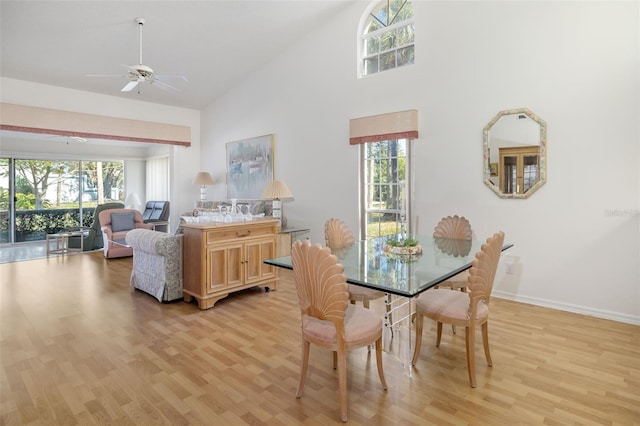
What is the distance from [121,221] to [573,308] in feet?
23.9

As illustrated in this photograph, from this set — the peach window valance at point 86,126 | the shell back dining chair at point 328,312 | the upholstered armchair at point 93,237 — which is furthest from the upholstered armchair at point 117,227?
the shell back dining chair at point 328,312

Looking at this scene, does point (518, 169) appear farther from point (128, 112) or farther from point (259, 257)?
point (128, 112)

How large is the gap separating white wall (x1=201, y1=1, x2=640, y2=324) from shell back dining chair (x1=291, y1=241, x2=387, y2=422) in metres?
2.57

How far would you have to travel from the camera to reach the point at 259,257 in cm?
418

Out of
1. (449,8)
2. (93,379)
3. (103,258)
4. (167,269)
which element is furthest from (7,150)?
(449,8)

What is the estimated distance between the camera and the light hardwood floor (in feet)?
6.35

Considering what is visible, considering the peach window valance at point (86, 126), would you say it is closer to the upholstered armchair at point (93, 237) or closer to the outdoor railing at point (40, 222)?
the upholstered armchair at point (93, 237)

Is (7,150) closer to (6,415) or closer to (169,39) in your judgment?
(169,39)

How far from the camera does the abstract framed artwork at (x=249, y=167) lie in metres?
6.50

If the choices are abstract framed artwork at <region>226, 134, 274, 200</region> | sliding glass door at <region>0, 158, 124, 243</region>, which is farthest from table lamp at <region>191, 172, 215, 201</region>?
sliding glass door at <region>0, 158, 124, 243</region>

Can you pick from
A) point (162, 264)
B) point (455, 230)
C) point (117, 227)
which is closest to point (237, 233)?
point (162, 264)

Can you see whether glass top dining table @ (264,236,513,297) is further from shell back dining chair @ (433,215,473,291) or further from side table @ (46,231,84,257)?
side table @ (46,231,84,257)

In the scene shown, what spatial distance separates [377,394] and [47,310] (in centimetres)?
354

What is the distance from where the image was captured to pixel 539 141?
364 centimetres
